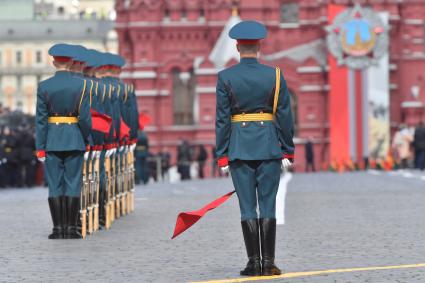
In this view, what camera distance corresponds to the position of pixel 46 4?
17988 cm

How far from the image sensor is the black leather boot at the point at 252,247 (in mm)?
11750

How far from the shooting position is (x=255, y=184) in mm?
12086

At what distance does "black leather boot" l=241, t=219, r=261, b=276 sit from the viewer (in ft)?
38.5

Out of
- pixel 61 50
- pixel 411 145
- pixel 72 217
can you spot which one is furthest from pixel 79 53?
pixel 411 145

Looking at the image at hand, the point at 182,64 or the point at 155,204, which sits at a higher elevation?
the point at 182,64

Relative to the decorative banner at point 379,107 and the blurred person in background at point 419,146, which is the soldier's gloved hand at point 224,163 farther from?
the decorative banner at point 379,107

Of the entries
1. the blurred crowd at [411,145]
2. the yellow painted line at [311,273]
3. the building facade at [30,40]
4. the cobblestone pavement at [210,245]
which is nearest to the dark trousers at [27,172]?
the cobblestone pavement at [210,245]

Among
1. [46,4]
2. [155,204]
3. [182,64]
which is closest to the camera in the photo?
[155,204]

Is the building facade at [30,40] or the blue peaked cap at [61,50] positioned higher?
the building facade at [30,40]

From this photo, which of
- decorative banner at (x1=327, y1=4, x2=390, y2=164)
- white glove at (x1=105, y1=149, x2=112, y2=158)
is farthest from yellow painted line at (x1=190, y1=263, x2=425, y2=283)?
decorative banner at (x1=327, y1=4, x2=390, y2=164)

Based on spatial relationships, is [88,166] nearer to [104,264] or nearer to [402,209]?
[104,264]

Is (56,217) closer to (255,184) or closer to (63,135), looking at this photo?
(63,135)

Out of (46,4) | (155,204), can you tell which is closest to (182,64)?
(155,204)

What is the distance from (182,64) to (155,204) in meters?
45.7
